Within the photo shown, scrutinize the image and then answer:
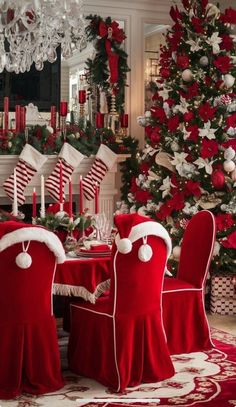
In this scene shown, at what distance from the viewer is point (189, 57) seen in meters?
6.32

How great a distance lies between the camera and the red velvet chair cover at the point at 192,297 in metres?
4.76

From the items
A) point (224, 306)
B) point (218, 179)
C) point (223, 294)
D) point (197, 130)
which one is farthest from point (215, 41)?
point (224, 306)

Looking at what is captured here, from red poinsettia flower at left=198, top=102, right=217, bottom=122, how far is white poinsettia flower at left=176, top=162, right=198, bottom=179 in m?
0.41

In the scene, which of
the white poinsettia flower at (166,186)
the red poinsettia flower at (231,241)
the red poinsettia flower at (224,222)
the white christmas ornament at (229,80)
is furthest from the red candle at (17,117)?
the red poinsettia flower at (231,241)

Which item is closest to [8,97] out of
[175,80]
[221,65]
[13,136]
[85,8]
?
[13,136]

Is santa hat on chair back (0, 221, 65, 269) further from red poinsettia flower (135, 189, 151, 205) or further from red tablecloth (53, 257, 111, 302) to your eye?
red poinsettia flower (135, 189, 151, 205)

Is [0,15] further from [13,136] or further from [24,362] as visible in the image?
[24,362]

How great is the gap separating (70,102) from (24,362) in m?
3.83

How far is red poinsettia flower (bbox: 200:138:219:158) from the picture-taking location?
6.02m

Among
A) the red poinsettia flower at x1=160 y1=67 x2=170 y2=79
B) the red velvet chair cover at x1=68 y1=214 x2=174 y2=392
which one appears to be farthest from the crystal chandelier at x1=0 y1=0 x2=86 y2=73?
the red velvet chair cover at x1=68 y1=214 x2=174 y2=392

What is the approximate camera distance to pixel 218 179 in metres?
5.95

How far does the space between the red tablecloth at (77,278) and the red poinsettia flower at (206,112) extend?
2.27 m

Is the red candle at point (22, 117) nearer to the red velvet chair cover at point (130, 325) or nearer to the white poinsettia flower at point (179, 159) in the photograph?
the white poinsettia flower at point (179, 159)

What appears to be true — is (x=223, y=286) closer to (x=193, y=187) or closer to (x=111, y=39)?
(x=193, y=187)
